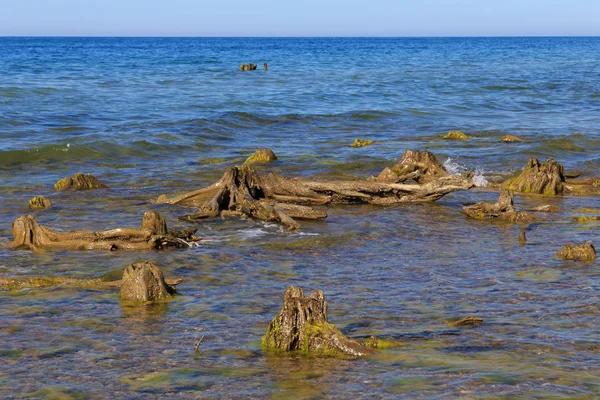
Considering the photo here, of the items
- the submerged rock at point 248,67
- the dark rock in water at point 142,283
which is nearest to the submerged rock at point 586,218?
the dark rock in water at point 142,283

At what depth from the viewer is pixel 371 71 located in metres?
62.6

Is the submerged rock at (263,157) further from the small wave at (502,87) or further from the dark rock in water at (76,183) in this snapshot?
the small wave at (502,87)

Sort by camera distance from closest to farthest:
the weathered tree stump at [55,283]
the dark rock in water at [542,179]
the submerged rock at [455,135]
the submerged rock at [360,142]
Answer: the weathered tree stump at [55,283]
the dark rock in water at [542,179]
the submerged rock at [360,142]
the submerged rock at [455,135]

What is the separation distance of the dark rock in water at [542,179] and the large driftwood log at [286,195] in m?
2.56

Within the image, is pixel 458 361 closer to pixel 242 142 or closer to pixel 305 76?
pixel 242 142

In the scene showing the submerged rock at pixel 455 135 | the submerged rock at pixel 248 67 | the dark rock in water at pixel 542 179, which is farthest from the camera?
the submerged rock at pixel 248 67

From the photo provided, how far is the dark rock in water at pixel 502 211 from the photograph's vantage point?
47.7 feet

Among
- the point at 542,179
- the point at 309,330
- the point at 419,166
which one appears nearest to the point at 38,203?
the point at 419,166

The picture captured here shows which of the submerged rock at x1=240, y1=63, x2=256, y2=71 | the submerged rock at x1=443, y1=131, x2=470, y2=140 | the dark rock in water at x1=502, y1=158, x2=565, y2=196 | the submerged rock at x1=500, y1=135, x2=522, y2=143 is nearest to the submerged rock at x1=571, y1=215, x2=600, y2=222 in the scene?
the dark rock in water at x1=502, y1=158, x2=565, y2=196

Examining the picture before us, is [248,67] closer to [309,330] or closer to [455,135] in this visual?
[455,135]

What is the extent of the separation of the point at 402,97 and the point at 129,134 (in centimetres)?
1768

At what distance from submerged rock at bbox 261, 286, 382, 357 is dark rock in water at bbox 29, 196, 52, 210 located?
27.9 feet

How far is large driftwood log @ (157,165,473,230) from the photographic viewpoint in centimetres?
1448

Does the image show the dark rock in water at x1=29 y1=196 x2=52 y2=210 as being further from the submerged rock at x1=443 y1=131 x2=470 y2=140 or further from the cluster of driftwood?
the submerged rock at x1=443 y1=131 x2=470 y2=140
